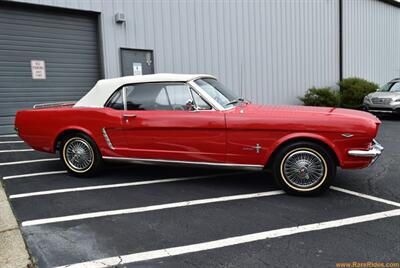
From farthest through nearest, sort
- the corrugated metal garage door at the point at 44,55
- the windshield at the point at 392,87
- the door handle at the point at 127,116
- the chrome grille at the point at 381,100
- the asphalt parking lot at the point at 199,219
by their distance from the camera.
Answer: the windshield at the point at 392,87
the chrome grille at the point at 381,100
the corrugated metal garage door at the point at 44,55
the door handle at the point at 127,116
the asphalt parking lot at the point at 199,219

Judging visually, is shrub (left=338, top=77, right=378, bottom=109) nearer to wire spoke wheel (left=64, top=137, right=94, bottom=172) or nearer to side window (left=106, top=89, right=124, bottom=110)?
side window (left=106, top=89, right=124, bottom=110)

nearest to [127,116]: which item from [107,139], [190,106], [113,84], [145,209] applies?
[107,139]

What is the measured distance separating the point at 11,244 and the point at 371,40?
66.2 feet

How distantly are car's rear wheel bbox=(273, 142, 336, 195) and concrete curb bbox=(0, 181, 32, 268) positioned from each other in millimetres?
2909

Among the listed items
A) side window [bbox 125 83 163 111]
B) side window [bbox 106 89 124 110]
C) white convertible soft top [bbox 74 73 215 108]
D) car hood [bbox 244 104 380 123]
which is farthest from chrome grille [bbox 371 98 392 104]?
side window [bbox 106 89 124 110]

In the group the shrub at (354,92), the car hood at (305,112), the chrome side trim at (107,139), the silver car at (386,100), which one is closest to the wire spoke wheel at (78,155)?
the chrome side trim at (107,139)

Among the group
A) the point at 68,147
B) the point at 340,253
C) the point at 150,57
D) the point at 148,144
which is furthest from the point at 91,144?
the point at 150,57

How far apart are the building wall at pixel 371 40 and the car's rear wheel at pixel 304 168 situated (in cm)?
1458

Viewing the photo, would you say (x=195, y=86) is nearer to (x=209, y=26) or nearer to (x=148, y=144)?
(x=148, y=144)

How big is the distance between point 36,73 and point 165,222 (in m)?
7.21

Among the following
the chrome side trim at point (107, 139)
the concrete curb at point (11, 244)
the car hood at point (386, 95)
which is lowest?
the concrete curb at point (11, 244)

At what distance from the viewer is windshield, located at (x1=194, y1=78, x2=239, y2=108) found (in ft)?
17.4

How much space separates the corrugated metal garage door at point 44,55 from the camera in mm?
9367

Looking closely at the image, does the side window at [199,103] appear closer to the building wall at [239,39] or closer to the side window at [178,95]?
the side window at [178,95]
